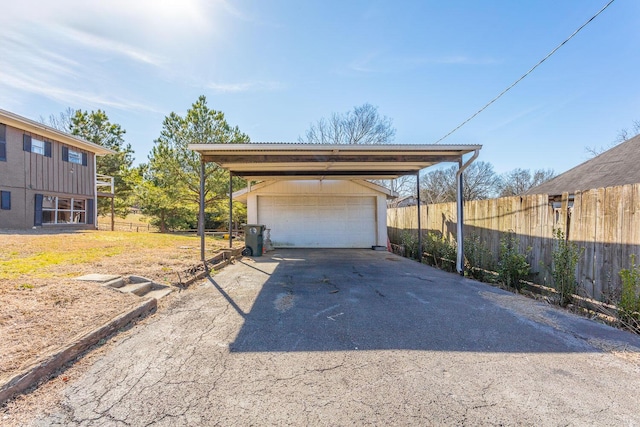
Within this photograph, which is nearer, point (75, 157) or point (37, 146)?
point (37, 146)

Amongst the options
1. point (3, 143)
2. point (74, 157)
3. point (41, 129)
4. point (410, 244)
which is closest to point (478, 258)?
point (410, 244)

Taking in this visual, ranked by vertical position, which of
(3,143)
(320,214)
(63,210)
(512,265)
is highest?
(3,143)

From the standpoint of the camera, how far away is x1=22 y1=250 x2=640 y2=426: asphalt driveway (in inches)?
78.5

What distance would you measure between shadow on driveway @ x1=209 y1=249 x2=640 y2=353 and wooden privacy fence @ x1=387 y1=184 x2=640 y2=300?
779 mm

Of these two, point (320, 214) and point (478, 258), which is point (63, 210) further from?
point (478, 258)

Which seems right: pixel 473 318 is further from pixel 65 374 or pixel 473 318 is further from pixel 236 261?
pixel 236 261

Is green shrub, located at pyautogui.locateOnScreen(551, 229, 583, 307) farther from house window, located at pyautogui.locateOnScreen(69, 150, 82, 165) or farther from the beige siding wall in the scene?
house window, located at pyautogui.locateOnScreen(69, 150, 82, 165)

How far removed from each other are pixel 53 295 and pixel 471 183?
37.2 metres

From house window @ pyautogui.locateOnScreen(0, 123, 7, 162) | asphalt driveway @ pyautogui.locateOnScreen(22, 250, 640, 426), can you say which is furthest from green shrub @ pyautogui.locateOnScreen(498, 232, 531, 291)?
house window @ pyautogui.locateOnScreen(0, 123, 7, 162)

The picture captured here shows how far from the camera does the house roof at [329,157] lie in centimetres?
695

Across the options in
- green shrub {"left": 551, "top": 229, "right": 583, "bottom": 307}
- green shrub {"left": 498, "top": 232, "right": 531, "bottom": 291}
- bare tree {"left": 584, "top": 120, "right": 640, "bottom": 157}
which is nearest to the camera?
green shrub {"left": 551, "top": 229, "right": 583, "bottom": 307}

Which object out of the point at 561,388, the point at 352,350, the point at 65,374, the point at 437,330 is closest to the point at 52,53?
the point at 65,374

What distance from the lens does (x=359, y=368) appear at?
2.59 metres

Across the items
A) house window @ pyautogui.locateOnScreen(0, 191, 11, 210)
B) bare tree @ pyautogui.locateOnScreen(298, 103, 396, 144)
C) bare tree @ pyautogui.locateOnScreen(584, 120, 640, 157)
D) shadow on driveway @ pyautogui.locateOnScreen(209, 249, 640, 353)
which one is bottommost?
shadow on driveway @ pyautogui.locateOnScreen(209, 249, 640, 353)
